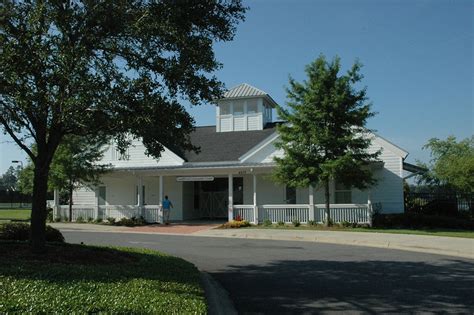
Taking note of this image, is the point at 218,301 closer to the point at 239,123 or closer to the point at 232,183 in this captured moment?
the point at 232,183

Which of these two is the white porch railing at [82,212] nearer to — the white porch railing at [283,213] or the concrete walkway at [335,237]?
the concrete walkway at [335,237]

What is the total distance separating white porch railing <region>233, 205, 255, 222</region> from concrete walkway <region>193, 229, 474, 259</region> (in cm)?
346

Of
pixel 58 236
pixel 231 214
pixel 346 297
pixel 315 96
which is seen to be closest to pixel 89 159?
pixel 231 214

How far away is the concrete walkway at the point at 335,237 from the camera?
53.7 feet

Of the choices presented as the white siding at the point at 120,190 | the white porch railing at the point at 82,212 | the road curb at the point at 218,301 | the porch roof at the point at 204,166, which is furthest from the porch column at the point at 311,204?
the road curb at the point at 218,301

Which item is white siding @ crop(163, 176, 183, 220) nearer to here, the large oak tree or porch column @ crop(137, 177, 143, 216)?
porch column @ crop(137, 177, 143, 216)

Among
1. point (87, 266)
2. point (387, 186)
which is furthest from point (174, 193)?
point (87, 266)

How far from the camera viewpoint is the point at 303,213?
2664cm

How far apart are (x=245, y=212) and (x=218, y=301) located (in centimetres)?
1971

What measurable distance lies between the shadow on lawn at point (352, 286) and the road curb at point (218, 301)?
15cm

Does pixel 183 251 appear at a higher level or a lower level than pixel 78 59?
lower

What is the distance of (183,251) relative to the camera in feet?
51.6

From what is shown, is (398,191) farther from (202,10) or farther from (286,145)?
(202,10)

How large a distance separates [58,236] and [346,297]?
331 inches
